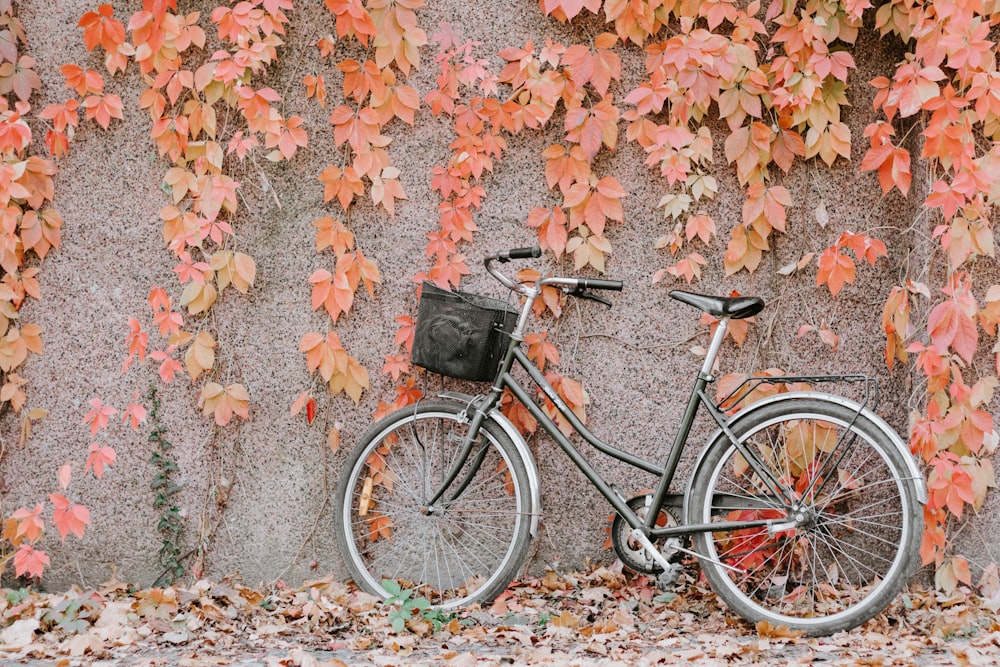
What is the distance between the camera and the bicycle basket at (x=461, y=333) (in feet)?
10.5

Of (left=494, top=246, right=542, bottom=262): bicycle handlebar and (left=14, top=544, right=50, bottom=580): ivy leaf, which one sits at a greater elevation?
(left=494, top=246, right=542, bottom=262): bicycle handlebar

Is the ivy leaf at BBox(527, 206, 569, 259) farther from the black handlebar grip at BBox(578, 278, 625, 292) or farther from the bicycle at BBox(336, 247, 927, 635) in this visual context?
the black handlebar grip at BBox(578, 278, 625, 292)

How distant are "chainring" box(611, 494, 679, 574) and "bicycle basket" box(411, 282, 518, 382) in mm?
748

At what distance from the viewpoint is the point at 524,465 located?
10.6ft

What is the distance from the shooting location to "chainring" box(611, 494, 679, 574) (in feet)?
10.3

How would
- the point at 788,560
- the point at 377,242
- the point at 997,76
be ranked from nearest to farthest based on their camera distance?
the point at 997,76, the point at 788,560, the point at 377,242

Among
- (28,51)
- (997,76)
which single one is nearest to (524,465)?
(997,76)

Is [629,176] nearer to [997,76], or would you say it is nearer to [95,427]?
[997,76]

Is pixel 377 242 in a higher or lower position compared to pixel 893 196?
lower

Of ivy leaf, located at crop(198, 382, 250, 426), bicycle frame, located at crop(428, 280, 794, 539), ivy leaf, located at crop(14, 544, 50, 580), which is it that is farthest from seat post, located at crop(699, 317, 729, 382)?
ivy leaf, located at crop(14, 544, 50, 580)

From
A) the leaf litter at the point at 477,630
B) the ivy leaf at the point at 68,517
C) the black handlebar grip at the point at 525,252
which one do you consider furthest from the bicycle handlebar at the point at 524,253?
the ivy leaf at the point at 68,517

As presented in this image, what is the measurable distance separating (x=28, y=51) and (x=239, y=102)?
3.09 ft

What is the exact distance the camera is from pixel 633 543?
3.20 metres

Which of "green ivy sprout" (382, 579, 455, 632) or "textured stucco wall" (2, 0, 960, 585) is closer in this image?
"green ivy sprout" (382, 579, 455, 632)
